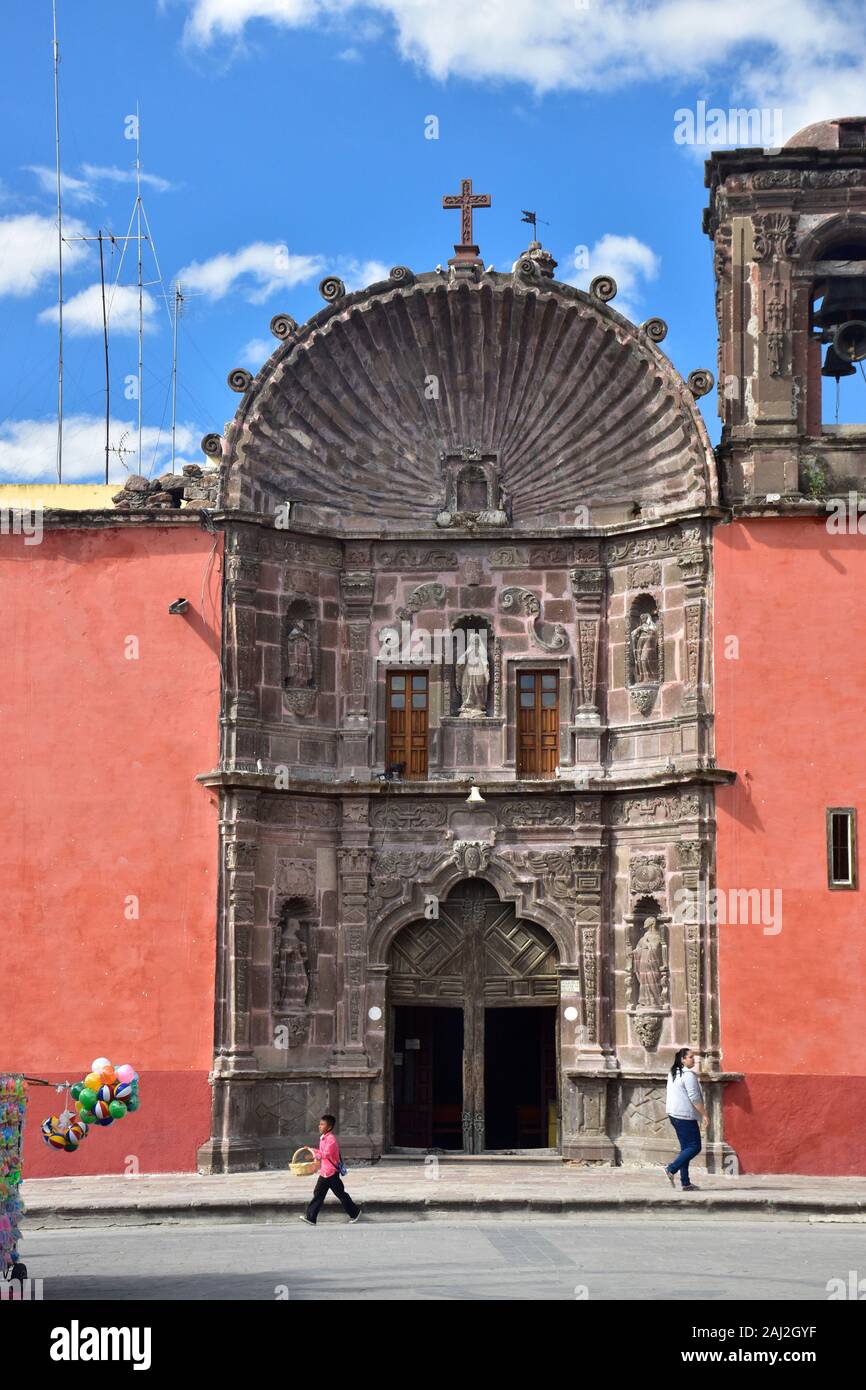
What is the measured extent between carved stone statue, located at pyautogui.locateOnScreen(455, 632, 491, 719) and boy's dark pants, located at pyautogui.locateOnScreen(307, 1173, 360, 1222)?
8.12 metres

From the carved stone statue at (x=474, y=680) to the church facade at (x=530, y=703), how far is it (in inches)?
2.7

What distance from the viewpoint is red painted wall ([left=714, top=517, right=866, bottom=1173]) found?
22.4 metres

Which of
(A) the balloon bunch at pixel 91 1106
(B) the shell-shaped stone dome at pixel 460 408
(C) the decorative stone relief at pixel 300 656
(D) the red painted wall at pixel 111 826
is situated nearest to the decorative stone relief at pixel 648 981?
(C) the decorative stone relief at pixel 300 656

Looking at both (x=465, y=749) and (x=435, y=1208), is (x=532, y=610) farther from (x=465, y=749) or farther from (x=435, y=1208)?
(x=435, y=1208)

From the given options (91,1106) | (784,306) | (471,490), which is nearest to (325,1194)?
(91,1106)

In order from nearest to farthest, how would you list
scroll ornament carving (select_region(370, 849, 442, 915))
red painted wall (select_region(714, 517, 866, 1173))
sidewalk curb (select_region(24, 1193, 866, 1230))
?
sidewalk curb (select_region(24, 1193, 866, 1230)), red painted wall (select_region(714, 517, 866, 1173)), scroll ornament carving (select_region(370, 849, 442, 915))

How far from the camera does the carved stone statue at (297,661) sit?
982 inches

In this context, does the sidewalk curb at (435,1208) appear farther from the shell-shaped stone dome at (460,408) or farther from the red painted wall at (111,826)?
the shell-shaped stone dome at (460,408)

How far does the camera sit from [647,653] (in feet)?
A: 80.6

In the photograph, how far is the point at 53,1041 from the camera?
23297mm

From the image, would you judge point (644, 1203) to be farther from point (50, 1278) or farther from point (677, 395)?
point (677, 395)

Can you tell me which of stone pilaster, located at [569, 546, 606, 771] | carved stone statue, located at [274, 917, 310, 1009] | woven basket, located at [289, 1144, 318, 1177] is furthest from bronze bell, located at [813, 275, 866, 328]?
woven basket, located at [289, 1144, 318, 1177]

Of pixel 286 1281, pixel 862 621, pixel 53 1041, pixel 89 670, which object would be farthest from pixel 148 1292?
pixel 862 621

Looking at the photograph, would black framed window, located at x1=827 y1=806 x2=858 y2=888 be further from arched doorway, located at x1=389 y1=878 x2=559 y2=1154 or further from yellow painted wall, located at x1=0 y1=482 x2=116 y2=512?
yellow painted wall, located at x1=0 y1=482 x2=116 y2=512
